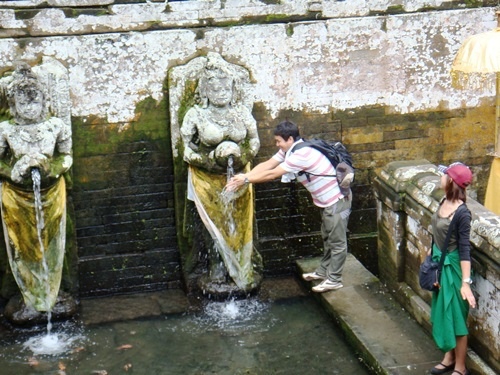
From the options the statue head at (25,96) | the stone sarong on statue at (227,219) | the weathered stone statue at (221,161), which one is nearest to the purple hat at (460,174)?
the weathered stone statue at (221,161)

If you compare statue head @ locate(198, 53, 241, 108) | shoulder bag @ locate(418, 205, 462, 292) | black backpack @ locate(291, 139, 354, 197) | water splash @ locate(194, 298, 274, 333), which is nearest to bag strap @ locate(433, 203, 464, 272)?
shoulder bag @ locate(418, 205, 462, 292)

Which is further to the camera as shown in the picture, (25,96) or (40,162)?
(25,96)

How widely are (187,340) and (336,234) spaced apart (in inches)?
61.9

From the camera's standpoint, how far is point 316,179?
7.41m

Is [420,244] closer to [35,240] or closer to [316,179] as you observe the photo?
[316,179]

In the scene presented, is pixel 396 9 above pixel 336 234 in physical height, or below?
above

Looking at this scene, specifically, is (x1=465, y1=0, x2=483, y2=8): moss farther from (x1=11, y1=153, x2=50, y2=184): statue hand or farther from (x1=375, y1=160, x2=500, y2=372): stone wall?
(x1=11, y1=153, x2=50, y2=184): statue hand

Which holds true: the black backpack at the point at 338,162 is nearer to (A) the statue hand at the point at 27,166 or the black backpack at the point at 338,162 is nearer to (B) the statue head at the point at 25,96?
(A) the statue hand at the point at 27,166

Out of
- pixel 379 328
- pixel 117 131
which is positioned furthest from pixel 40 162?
pixel 379 328

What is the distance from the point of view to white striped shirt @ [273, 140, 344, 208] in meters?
7.25

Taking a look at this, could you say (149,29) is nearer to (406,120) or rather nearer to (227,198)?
(227,198)

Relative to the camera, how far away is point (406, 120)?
341 inches

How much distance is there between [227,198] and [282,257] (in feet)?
4.04

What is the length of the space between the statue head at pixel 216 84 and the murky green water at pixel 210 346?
184 centimetres
